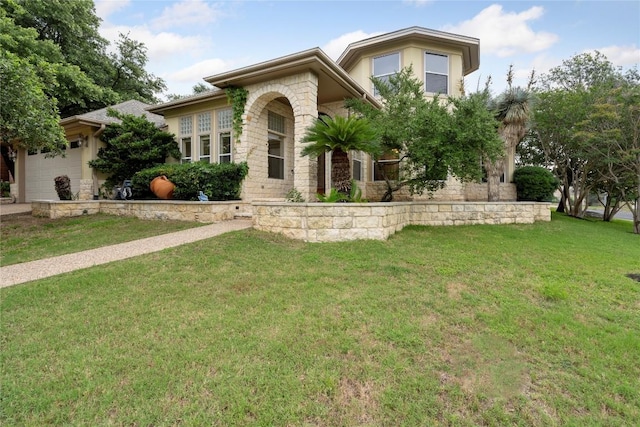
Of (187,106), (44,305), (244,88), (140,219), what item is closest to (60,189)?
(140,219)

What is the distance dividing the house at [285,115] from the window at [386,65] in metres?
0.04

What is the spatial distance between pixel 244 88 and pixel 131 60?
16.3m

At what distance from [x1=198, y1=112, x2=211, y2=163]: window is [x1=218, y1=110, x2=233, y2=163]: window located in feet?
1.61

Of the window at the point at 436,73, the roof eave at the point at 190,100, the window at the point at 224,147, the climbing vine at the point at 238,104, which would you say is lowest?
the window at the point at 224,147

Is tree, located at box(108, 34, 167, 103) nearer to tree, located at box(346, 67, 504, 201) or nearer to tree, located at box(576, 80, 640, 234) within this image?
tree, located at box(346, 67, 504, 201)

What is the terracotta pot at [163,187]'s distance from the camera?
9070 millimetres

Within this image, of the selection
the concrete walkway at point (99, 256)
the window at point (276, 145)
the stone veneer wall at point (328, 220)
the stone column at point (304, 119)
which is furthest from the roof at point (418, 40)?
the concrete walkway at point (99, 256)

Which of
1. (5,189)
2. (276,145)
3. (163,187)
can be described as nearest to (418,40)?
(276,145)

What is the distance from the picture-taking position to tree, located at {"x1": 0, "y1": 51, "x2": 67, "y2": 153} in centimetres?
621

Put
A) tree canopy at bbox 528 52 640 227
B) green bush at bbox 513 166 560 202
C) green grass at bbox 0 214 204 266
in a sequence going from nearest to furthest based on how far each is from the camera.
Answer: green grass at bbox 0 214 204 266 < tree canopy at bbox 528 52 640 227 < green bush at bbox 513 166 560 202

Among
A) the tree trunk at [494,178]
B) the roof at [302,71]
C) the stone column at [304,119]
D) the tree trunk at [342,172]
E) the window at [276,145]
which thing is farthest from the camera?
the tree trunk at [494,178]

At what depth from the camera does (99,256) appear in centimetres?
530

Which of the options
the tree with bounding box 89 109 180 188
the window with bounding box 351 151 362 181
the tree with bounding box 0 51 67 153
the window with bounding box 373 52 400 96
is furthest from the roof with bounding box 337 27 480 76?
the tree with bounding box 0 51 67 153

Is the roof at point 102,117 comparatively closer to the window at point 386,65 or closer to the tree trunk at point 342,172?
the tree trunk at point 342,172
